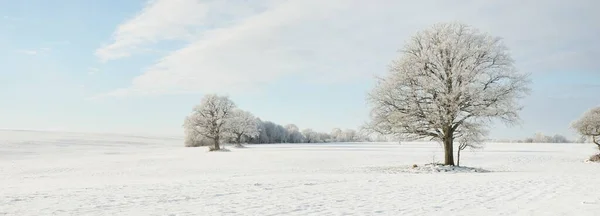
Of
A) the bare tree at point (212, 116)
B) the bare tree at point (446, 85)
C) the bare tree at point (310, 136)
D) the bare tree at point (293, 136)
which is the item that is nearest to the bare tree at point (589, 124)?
the bare tree at point (446, 85)

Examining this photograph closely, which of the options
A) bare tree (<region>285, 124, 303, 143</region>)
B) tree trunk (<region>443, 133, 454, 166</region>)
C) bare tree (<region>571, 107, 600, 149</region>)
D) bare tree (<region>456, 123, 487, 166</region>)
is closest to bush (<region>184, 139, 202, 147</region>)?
bare tree (<region>285, 124, 303, 143</region>)

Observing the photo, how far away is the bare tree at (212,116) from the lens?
224ft

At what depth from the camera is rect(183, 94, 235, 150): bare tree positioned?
68.2 m

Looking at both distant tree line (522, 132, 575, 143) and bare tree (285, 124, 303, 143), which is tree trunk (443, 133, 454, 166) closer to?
bare tree (285, 124, 303, 143)

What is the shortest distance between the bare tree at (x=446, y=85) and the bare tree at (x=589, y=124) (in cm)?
2163

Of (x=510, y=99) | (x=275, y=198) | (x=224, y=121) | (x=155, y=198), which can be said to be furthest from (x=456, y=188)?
(x=224, y=121)

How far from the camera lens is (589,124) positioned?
137 feet

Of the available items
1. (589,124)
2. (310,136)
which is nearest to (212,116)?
(589,124)

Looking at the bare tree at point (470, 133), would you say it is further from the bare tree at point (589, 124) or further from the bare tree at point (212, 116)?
the bare tree at point (212, 116)

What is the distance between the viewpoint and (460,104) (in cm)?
2652

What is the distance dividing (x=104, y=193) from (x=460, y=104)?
69.8 feet

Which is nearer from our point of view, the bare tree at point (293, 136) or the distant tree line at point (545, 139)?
the bare tree at point (293, 136)

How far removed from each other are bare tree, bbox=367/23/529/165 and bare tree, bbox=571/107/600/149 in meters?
21.6

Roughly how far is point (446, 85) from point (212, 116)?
49.0 metres
